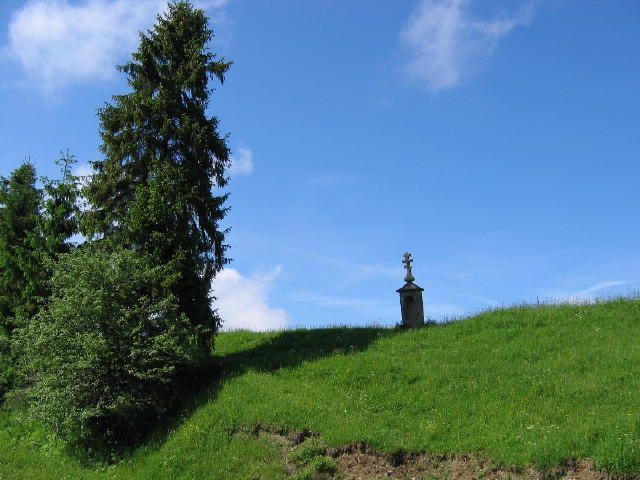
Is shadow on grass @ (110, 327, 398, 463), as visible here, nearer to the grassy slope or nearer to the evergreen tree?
the grassy slope

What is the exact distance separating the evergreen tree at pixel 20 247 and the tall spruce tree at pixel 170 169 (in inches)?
212

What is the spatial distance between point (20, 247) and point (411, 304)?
17.5 metres

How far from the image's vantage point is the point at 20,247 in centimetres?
2748

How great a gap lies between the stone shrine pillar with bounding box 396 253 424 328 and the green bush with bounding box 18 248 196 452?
29.9ft

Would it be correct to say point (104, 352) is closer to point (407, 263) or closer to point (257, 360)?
point (257, 360)

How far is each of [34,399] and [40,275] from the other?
7951 mm

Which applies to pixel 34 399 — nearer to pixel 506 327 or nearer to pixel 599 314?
pixel 506 327

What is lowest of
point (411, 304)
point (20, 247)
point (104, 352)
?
point (104, 352)

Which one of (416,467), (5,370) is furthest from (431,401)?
(5,370)

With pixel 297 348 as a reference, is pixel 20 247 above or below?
above

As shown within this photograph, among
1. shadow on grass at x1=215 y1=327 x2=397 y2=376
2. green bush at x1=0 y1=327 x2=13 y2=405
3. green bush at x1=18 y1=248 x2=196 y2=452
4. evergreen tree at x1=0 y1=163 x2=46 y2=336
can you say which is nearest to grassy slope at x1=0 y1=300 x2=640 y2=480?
shadow on grass at x1=215 y1=327 x2=397 y2=376

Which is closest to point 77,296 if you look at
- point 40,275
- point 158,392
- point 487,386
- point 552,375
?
point 158,392

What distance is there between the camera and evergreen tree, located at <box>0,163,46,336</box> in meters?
26.8

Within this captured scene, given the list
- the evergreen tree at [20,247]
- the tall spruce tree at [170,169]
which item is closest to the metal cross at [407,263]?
the tall spruce tree at [170,169]
